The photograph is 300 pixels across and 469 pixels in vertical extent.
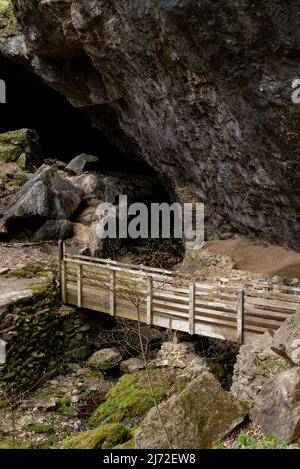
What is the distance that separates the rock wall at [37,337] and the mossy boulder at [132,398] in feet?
7.41

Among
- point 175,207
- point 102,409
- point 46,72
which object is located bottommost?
point 102,409

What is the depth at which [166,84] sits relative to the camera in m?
12.8

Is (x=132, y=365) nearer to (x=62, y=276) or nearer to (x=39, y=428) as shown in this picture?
(x=39, y=428)

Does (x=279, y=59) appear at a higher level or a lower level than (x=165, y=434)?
higher

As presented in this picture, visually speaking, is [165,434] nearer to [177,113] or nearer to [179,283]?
[179,283]

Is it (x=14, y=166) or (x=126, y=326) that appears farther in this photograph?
(x=14, y=166)

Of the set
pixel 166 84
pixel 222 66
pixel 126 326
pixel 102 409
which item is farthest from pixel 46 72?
pixel 102 409

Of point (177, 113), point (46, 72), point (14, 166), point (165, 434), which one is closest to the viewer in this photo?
point (165, 434)

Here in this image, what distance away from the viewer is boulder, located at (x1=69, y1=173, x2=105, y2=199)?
1973cm

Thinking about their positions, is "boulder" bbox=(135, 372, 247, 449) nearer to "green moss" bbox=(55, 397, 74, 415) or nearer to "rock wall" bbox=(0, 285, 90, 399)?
"green moss" bbox=(55, 397, 74, 415)

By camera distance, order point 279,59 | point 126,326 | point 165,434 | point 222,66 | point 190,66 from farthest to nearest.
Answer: point 126,326 < point 190,66 < point 222,66 < point 279,59 < point 165,434

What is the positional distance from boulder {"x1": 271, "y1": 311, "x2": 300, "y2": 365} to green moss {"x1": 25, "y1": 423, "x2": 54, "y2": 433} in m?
5.64

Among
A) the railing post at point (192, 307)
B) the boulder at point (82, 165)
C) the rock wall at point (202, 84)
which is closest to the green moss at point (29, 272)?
the railing post at point (192, 307)

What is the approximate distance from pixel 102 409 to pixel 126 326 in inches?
123
